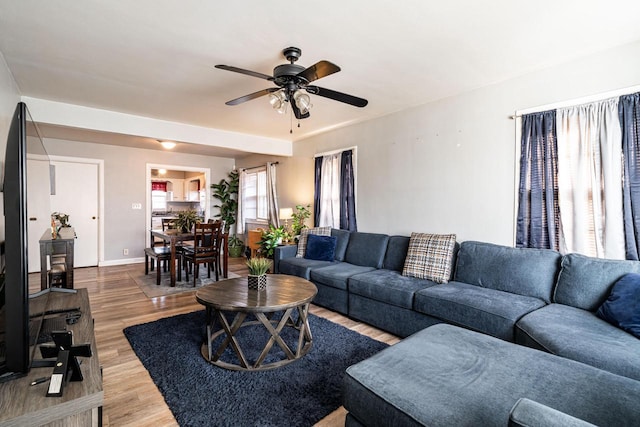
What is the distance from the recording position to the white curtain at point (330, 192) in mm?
4973

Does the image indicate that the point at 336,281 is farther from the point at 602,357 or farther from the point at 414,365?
the point at 602,357

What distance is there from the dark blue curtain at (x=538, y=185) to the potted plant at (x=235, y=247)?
5.94 meters

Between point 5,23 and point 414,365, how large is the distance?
3.51m

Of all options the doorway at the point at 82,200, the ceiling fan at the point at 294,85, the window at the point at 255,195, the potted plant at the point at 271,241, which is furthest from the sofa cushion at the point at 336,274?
the doorway at the point at 82,200

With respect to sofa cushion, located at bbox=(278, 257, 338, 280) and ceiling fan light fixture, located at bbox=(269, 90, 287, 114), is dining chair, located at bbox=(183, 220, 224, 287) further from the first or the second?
ceiling fan light fixture, located at bbox=(269, 90, 287, 114)

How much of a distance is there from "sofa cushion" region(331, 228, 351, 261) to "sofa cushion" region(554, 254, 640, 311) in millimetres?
2471

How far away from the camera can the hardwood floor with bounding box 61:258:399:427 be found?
1865 millimetres

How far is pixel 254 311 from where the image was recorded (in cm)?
225

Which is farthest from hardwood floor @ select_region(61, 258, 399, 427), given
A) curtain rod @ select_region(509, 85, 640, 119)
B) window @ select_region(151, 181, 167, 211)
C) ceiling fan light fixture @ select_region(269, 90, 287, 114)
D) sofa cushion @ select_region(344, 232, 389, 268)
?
window @ select_region(151, 181, 167, 211)

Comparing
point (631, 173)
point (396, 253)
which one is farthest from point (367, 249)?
point (631, 173)

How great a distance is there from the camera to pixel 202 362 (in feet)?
8.05

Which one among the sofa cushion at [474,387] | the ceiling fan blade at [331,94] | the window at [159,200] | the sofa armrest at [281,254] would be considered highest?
the ceiling fan blade at [331,94]

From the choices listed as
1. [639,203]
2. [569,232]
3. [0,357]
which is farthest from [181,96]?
[639,203]

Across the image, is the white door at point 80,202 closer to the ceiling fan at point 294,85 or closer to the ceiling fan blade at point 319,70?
the ceiling fan at point 294,85
